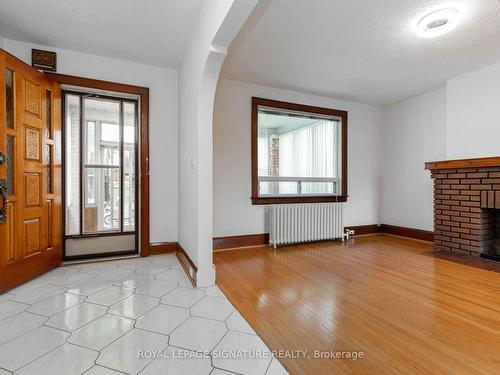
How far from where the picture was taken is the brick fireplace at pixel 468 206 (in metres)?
3.14

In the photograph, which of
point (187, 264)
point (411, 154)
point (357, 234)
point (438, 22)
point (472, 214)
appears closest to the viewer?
point (438, 22)

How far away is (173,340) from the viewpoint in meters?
1.51

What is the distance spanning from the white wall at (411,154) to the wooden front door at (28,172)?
5188 millimetres

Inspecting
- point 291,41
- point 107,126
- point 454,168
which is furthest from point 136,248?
point 454,168

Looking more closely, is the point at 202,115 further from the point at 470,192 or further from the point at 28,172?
the point at 470,192

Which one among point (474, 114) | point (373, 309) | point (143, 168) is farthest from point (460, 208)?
point (143, 168)

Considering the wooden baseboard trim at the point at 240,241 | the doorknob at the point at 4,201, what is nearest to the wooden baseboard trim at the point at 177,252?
the wooden baseboard trim at the point at 240,241

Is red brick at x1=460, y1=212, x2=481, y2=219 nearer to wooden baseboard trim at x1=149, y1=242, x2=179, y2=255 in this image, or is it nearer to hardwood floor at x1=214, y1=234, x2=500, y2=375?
hardwood floor at x1=214, y1=234, x2=500, y2=375

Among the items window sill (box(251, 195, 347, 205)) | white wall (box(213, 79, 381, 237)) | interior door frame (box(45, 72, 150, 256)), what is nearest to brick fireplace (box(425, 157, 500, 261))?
window sill (box(251, 195, 347, 205))

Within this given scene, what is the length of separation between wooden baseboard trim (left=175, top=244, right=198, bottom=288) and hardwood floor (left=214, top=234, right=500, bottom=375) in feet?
0.88

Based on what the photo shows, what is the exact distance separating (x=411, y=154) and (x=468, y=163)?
1.21 m

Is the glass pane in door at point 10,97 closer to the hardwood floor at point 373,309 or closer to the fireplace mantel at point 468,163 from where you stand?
the hardwood floor at point 373,309

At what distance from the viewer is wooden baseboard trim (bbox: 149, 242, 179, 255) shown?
331 centimetres

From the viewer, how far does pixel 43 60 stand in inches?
109
